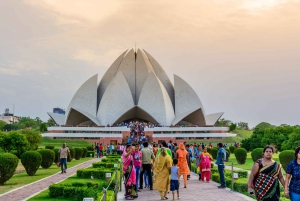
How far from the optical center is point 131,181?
274 inches

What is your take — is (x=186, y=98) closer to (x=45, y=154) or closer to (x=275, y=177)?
(x=45, y=154)

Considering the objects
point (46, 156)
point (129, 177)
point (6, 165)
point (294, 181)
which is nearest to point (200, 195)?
point (129, 177)

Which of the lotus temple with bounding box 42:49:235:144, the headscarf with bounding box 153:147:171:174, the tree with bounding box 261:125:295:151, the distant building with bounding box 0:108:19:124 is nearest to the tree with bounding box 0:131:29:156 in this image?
the headscarf with bounding box 153:147:171:174

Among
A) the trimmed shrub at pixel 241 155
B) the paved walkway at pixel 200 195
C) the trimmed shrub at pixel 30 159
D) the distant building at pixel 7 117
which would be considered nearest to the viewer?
the paved walkway at pixel 200 195

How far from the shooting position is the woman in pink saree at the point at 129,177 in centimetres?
689

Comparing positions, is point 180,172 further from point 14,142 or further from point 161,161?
point 14,142

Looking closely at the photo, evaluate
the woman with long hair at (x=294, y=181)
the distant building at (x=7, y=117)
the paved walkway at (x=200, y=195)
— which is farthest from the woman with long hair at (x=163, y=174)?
the distant building at (x=7, y=117)

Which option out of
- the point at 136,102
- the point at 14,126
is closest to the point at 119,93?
the point at 136,102

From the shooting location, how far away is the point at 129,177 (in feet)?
23.0

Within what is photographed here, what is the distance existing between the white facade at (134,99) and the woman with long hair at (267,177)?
35.7 metres

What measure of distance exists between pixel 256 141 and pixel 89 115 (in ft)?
75.4

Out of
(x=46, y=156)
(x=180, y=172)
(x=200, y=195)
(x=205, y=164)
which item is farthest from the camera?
(x=46, y=156)

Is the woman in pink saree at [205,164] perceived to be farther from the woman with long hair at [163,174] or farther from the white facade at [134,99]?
the white facade at [134,99]

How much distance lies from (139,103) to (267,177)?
37.9 m
